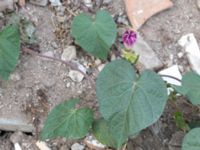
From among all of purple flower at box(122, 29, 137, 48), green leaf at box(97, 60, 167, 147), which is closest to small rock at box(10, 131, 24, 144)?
green leaf at box(97, 60, 167, 147)

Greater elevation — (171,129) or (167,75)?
(167,75)

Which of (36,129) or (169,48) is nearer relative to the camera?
(36,129)

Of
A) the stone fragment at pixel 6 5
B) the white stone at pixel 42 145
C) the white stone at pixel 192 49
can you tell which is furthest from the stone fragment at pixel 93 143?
the stone fragment at pixel 6 5

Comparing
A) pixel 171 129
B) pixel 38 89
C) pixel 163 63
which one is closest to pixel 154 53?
pixel 163 63

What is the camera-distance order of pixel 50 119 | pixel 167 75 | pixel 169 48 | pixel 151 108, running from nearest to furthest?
1. pixel 151 108
2. pixel 50 119
3. pixel 167 75
4. pixel 169 48

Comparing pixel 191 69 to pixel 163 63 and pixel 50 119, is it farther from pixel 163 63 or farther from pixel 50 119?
pixel 50 119

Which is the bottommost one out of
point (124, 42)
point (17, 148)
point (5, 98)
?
point (17, 148)

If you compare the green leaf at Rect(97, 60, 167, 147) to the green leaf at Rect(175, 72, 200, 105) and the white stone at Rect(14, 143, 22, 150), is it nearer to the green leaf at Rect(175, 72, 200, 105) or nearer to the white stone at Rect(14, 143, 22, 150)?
the green leaf at Rect(175, 72, 200, 105)

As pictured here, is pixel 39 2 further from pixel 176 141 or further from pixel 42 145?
pixel 176 141
